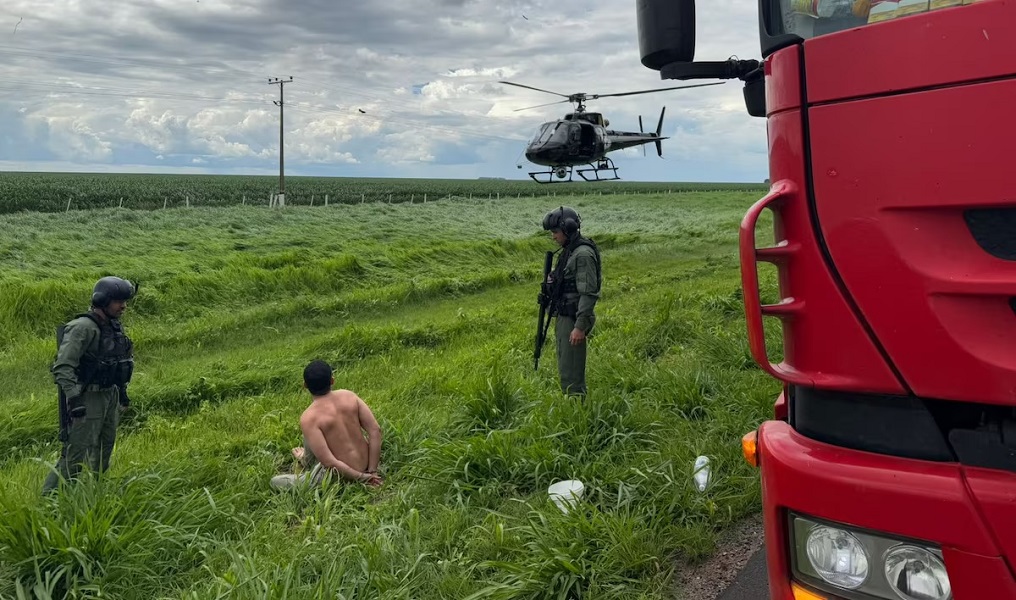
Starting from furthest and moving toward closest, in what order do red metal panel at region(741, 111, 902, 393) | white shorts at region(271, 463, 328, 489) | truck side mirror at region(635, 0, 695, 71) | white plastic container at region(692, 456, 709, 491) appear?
white shorts at region(271, 463, 328, 489) < white plastic container at region(692, 456, 709, 491) < truck side mirror at region(635, 0, 695, 71) < red metal panel at region(741, 111, 902, 393)

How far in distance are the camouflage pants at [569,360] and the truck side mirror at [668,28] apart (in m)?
3.93

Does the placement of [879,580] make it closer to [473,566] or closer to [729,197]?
[473,566]

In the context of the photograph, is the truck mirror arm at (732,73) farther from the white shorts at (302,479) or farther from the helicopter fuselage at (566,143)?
the helicopter fuselage at (566,143)

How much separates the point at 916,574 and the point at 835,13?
4.33 ft

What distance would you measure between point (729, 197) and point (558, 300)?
1930 inches

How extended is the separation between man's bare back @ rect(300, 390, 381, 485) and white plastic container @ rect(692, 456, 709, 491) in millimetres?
2093

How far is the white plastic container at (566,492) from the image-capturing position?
12.3ft

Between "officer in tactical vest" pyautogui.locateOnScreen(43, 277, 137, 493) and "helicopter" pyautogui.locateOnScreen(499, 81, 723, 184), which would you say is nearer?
"officer in tactical vest" pyautogui.locateOnScreen(43, 277, 137, 493)

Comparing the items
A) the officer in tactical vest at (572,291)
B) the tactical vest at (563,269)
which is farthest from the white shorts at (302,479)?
the tactical vest at (563,269)

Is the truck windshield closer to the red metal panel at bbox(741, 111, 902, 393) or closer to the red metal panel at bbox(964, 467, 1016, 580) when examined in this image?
the red metal panel at bbox(741, 111, 902, 393)

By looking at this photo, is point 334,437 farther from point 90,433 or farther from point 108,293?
point 108,293

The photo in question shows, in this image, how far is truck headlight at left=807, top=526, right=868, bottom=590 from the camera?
166cm

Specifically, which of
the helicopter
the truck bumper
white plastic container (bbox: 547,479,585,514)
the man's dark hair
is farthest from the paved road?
the helicopter

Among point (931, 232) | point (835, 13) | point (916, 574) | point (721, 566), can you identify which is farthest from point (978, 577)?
point (721, 566)
